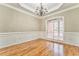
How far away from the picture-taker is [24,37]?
2070 millimetres

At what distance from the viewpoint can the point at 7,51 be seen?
1958 millimetres

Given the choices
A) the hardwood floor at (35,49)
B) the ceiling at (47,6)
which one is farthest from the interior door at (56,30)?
the ceiling at (47,6)

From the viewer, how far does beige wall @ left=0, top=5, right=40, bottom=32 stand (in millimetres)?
1941

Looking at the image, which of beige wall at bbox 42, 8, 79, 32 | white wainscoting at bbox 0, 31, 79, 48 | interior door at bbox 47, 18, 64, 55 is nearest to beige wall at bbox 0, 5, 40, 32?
white wainscoting at bbox 0, 31, 79, 48

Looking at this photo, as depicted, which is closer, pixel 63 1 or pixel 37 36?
pixel 63 1

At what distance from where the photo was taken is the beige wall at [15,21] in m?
1.94

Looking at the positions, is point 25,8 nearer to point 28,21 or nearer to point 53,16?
point 28,21

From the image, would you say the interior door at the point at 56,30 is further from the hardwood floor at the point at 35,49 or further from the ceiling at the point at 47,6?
Result: the ceiling at the point at 47,6

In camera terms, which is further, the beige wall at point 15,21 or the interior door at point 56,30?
the interior door at point 56,30

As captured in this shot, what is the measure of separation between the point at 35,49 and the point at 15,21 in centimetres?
77

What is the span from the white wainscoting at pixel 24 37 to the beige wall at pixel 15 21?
9cm

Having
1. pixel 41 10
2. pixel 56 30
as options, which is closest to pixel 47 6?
pixel 41 10

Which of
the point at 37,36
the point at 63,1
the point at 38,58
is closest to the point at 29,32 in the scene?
the point at 37,36

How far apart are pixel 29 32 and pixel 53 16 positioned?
66 centimetres
